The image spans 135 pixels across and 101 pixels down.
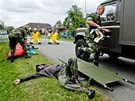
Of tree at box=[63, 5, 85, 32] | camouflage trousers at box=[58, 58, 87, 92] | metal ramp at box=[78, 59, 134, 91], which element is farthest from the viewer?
tree at box=[63, 5, 85, 32]

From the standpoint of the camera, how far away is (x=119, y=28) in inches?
193

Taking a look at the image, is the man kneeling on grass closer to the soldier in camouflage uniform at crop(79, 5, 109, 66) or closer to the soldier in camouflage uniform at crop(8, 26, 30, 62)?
the soldier in camouflage uniform at crop(79, 5, 109, 66)

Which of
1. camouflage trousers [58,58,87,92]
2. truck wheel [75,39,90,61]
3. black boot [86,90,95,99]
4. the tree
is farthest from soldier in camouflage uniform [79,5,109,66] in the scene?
the tree

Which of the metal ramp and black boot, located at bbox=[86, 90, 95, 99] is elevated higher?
the metal ramp

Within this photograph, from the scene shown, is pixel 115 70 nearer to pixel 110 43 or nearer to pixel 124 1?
pixel 110 43

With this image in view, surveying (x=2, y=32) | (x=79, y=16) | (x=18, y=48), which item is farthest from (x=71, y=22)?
(x=18, y=48)

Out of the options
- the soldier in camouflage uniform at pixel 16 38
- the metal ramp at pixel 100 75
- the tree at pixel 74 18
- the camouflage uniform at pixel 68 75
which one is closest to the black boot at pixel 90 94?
the camouflage uniform at pixel 68 75

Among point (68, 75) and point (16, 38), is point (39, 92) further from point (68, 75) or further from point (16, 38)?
point (16, 38)

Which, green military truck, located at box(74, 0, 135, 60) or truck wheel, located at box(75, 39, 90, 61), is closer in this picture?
green military truck, located at box(74, 0, 135, 60)

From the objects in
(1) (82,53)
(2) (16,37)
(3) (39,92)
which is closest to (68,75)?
(3) (39,92)

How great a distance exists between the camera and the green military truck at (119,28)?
4.34 metres

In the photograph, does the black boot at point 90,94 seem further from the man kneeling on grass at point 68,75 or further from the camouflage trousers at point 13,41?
the camouflage trousers at point 13,41

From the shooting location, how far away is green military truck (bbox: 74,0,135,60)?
434 cm

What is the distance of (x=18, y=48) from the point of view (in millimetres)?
7629
